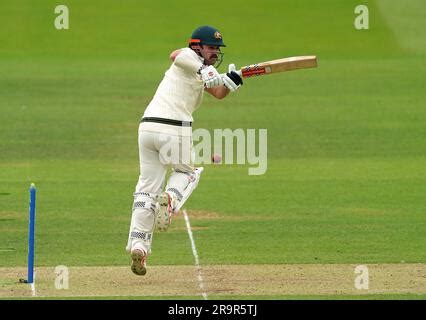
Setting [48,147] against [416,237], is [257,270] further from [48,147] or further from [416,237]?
[48,147]

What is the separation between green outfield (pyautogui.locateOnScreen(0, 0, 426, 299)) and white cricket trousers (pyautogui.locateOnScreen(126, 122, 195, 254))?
2.06 feet

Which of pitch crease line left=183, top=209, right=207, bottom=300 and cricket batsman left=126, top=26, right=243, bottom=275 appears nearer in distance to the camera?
cricket batsman left=126, top=26, right=243, bottom=275

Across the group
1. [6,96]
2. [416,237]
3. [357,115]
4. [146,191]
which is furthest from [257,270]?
[6,96]

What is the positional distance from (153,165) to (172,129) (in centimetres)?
41

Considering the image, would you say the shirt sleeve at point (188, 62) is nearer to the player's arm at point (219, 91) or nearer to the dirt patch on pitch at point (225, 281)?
the player's arm at point (219, 91)

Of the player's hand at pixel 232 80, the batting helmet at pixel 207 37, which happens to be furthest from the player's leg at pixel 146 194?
the batting helmet at pixel 207 37

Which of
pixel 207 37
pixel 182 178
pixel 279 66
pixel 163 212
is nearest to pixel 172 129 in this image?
pixel 182 178

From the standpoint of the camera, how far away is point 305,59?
37.8 feet

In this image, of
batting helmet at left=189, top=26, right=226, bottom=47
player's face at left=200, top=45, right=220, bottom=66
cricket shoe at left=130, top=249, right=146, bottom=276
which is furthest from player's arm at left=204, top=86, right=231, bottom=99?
cricket shoe at left=130, top=249, right=146, bottom=276

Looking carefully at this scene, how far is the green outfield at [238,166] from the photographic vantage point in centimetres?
1333

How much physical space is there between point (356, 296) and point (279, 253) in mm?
3004

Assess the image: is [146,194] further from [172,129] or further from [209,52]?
[209,52]

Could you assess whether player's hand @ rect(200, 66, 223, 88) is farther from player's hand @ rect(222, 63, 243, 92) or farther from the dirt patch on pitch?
the dirt patch on pitch

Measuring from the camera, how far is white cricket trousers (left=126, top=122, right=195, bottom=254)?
1145cm
